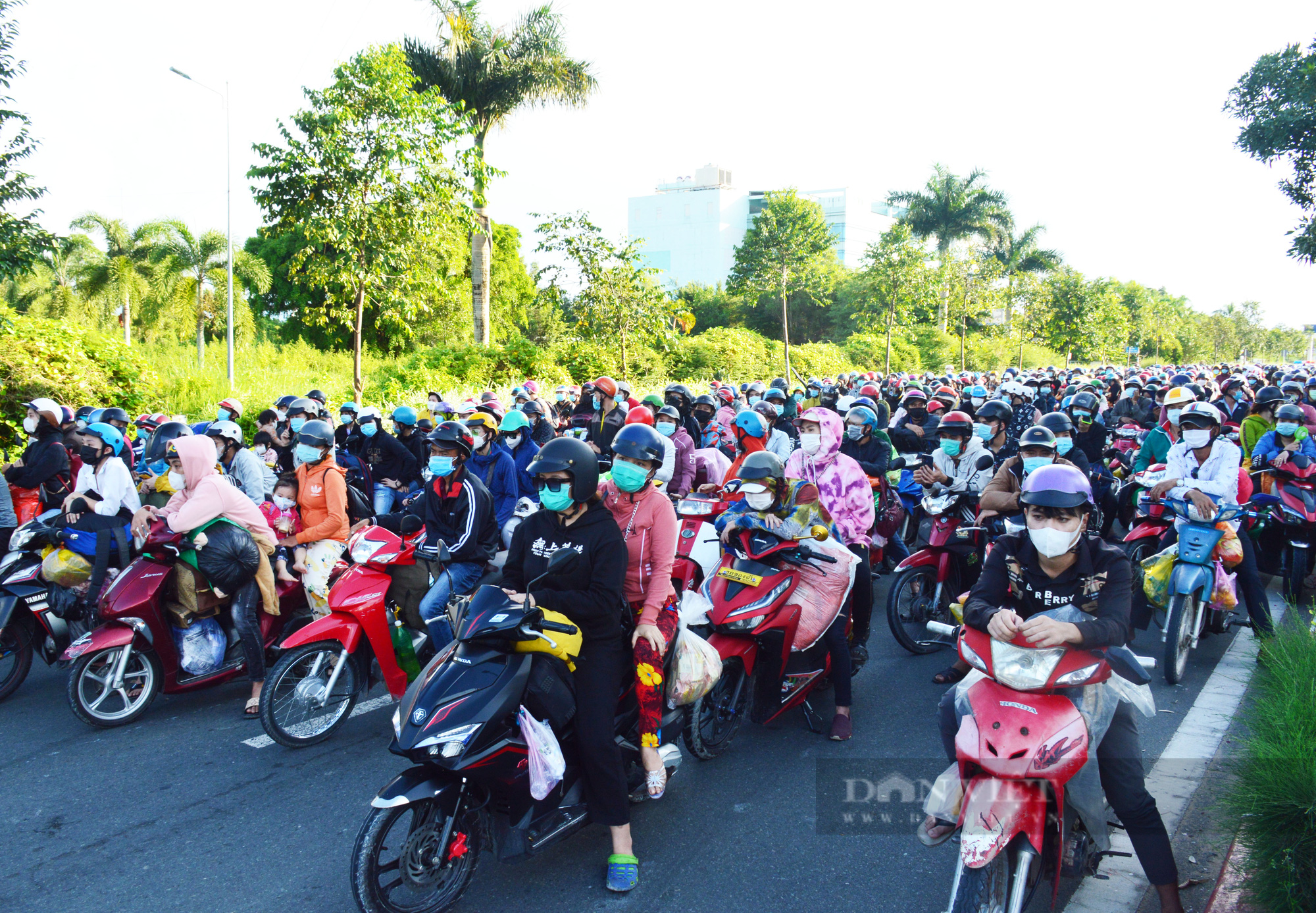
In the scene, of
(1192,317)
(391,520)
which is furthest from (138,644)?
(1192,317)

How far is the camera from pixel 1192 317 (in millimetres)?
92938

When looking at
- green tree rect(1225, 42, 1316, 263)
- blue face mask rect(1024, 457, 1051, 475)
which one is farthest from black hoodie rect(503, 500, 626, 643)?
green tree rect(1225, 42, 1316, 263)

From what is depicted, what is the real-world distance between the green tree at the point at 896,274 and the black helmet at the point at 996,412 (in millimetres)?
32848

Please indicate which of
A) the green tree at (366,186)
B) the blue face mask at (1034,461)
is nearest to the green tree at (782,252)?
the green tree at (366,186)

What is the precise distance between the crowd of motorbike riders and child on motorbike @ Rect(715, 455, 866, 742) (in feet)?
0.05

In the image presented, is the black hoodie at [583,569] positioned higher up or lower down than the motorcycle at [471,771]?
higher up

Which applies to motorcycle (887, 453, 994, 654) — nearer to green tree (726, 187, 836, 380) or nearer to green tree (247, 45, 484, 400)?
green tree (247, 45, 484, 400)

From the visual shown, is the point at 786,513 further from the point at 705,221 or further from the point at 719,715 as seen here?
the point at 705,221

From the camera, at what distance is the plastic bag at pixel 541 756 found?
3279 millimetres

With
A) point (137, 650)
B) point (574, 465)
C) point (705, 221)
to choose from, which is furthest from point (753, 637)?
point (705, 221)

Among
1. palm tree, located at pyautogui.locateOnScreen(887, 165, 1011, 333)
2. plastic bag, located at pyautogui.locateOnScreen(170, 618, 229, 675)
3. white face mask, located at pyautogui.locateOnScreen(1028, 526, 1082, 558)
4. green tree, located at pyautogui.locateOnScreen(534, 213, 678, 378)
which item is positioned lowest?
plastic bag, located at pyautogui.locateOnScreen(170, 618, 229, 675)

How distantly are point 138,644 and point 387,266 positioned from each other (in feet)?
39.6

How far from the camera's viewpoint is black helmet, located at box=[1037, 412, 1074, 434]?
7.15m

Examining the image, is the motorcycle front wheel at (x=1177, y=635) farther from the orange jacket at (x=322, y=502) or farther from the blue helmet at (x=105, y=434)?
the blue helmet at (x=105, y=434)
